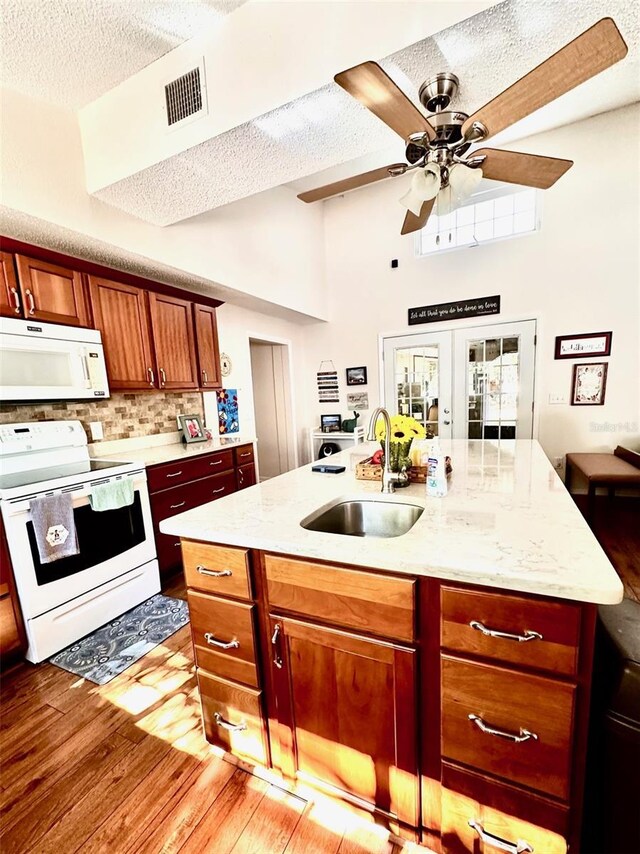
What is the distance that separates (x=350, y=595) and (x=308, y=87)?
1.88m

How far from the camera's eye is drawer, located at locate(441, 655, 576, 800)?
2.57 ft

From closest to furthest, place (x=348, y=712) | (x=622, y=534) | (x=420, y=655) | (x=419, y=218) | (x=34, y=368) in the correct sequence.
A: (x=420, y=655), (x=348, y=712), (x=34, y=368), (x=419, y=218), (x=622, y=534)

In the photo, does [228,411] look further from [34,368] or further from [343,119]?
[343,119]

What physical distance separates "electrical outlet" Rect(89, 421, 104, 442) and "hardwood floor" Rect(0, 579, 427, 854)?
151 cm

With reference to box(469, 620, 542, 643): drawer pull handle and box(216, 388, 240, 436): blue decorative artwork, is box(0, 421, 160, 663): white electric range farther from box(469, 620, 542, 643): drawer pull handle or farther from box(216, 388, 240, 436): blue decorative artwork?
box(469, 620, 542, 643): drawer pull handle

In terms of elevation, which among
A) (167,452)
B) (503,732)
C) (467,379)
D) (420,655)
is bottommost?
(503,732)

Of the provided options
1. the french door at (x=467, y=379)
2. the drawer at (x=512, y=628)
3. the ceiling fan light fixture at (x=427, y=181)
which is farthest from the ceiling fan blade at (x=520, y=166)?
the french door at (x=467, y=379)

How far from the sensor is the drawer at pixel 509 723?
2.57 feet

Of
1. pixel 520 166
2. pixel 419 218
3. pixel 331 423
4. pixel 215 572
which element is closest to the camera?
pixel 215 572

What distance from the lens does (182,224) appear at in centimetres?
272

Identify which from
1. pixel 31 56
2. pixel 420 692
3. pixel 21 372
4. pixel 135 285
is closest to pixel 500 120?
pixel 420 692

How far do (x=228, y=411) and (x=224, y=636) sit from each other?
2.88m

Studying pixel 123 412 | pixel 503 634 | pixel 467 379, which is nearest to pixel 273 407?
pixel 123 412

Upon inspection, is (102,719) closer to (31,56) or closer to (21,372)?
(21,372)
